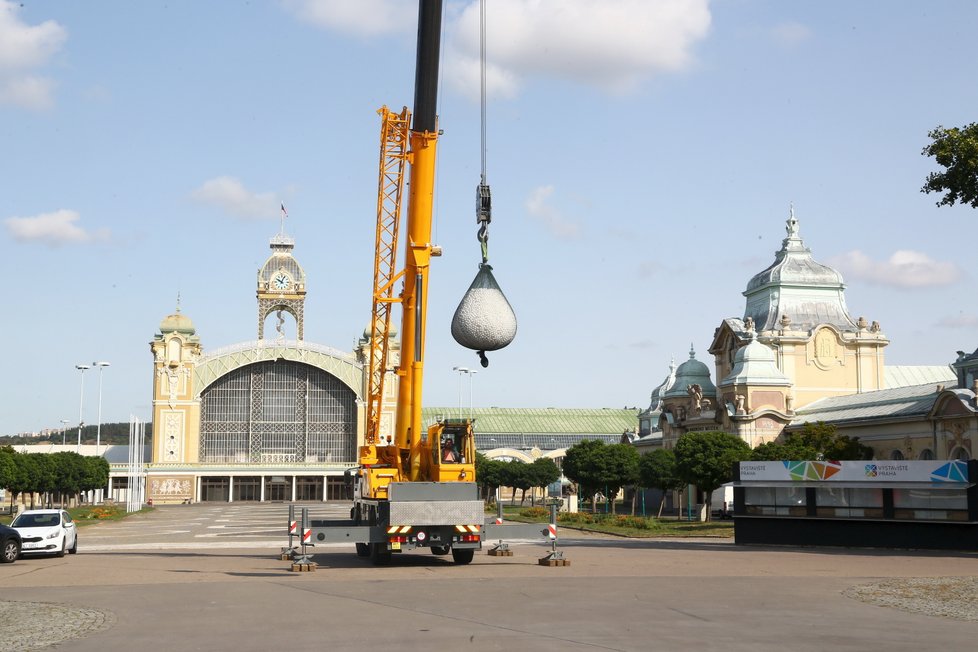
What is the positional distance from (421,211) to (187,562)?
13.0m

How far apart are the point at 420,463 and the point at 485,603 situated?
12234 mm

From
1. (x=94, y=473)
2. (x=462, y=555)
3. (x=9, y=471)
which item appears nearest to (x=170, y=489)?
(x=94, y=473)

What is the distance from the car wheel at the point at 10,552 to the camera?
118ft

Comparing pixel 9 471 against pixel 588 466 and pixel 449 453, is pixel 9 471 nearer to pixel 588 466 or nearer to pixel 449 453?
pixel 588 466

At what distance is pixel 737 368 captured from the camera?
9744 centimetres

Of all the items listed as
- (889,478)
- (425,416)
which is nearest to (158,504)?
(425,416)

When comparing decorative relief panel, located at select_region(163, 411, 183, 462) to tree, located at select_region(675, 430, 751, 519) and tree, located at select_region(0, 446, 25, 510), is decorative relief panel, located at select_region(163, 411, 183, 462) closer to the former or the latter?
tree, located at select_region(0, 446, 25, 510)

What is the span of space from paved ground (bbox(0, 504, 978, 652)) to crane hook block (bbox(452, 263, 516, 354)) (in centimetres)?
562

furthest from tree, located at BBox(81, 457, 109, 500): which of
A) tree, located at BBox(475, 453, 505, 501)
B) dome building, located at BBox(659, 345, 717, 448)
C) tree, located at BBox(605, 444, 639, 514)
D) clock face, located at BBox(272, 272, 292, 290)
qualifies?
dome building, located at BBox(659, 345, 717, 448)

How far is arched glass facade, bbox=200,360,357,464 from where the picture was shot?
503 ft

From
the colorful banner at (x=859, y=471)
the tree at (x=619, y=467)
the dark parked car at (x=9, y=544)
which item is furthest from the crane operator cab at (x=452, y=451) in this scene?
the tree at (x=619, y=467)

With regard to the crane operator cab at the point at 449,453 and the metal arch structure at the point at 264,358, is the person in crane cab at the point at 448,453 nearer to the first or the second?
the crane operator cab at the point at 449,453

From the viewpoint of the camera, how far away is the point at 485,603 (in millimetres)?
22625

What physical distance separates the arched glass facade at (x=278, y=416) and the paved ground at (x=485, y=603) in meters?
116
